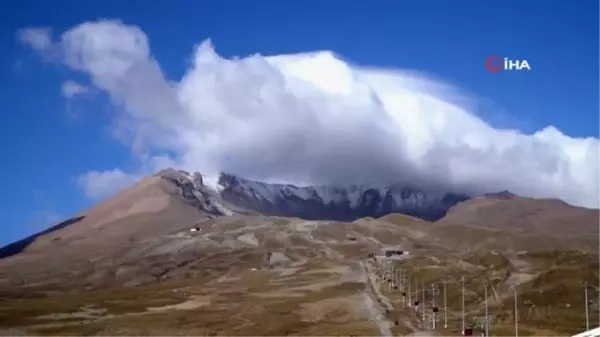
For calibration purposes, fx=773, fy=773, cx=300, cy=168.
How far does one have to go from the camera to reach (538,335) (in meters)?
154

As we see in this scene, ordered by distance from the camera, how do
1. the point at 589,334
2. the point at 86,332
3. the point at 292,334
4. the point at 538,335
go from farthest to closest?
the point at 86,332, the point at 292,334, the point at 538,335, the point at 589,334

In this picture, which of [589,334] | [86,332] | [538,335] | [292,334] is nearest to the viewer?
[589,334]

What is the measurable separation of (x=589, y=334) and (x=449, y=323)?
105 meters

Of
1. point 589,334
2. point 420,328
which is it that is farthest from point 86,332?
point 589,334

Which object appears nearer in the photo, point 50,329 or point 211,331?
point 211,331

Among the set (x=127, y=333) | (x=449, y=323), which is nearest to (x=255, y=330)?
(x=127, y=333)

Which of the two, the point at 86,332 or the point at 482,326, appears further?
the point at 86,332

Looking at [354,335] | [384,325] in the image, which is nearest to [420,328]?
[384,325]

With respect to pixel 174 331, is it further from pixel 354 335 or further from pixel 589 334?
pixel 589 334

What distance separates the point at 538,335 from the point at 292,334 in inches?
2112

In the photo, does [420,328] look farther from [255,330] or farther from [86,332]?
[86,332]

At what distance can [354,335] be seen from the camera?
6393 inches

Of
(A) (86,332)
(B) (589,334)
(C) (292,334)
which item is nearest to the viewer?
(B) (589,334)

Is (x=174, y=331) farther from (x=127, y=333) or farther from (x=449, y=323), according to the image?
(x=449, y=323)
